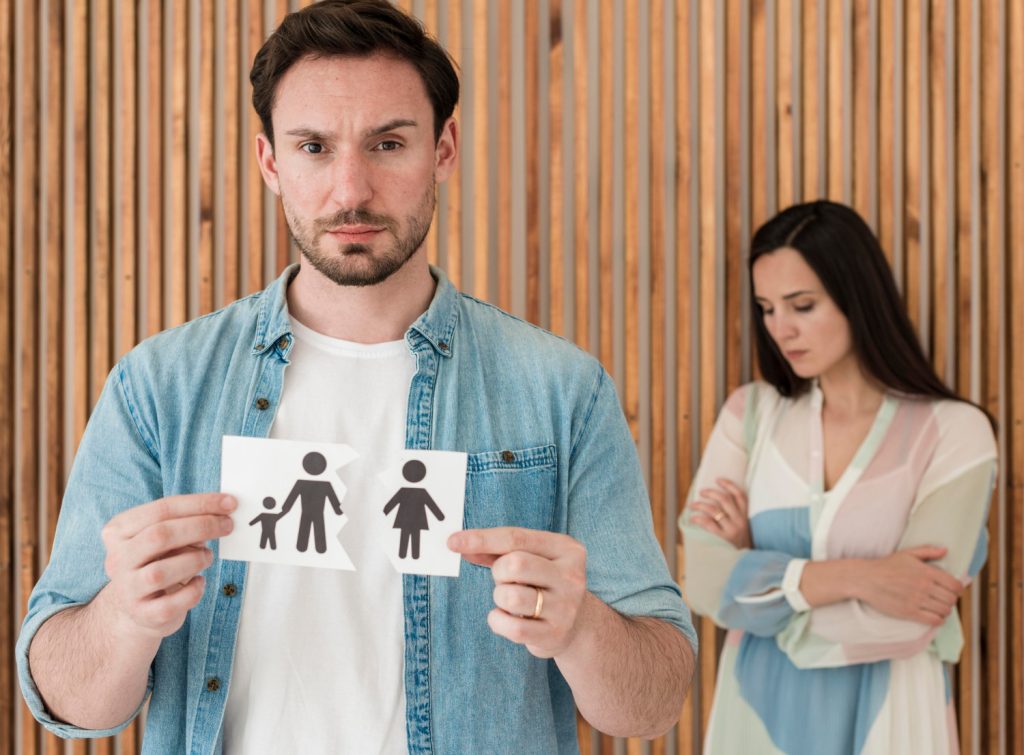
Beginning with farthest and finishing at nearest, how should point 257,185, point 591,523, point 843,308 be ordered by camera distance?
point 257,185
point 843,308
point 591,523

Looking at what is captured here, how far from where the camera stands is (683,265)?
2850mm

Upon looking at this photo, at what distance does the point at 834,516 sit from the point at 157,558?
1764 mm

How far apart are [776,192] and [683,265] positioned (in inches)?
13.5

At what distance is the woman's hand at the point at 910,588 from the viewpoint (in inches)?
92.1

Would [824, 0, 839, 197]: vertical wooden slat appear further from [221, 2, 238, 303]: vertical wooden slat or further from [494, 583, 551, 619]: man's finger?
[494, 583, 551, 619]: man's finger

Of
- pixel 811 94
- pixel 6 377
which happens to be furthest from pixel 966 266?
pixel 6 377

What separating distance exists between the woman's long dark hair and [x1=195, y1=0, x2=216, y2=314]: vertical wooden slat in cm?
148

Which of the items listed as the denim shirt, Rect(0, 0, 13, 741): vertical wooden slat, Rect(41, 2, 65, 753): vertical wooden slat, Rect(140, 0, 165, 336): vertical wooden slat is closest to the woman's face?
the denim shirt

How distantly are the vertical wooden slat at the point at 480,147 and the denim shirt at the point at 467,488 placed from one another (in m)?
1.18

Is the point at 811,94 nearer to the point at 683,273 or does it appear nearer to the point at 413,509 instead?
the point at 683,273

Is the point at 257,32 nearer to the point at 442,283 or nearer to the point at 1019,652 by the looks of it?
A: the point at 442,283

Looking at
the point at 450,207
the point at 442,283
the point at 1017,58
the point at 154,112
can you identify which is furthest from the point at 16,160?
the point at 1017,58

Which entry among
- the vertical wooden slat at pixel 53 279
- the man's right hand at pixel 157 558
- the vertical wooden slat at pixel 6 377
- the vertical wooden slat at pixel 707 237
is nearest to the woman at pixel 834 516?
the vertical wooden slat at pixel 707 237

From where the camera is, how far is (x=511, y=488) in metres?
1.50
